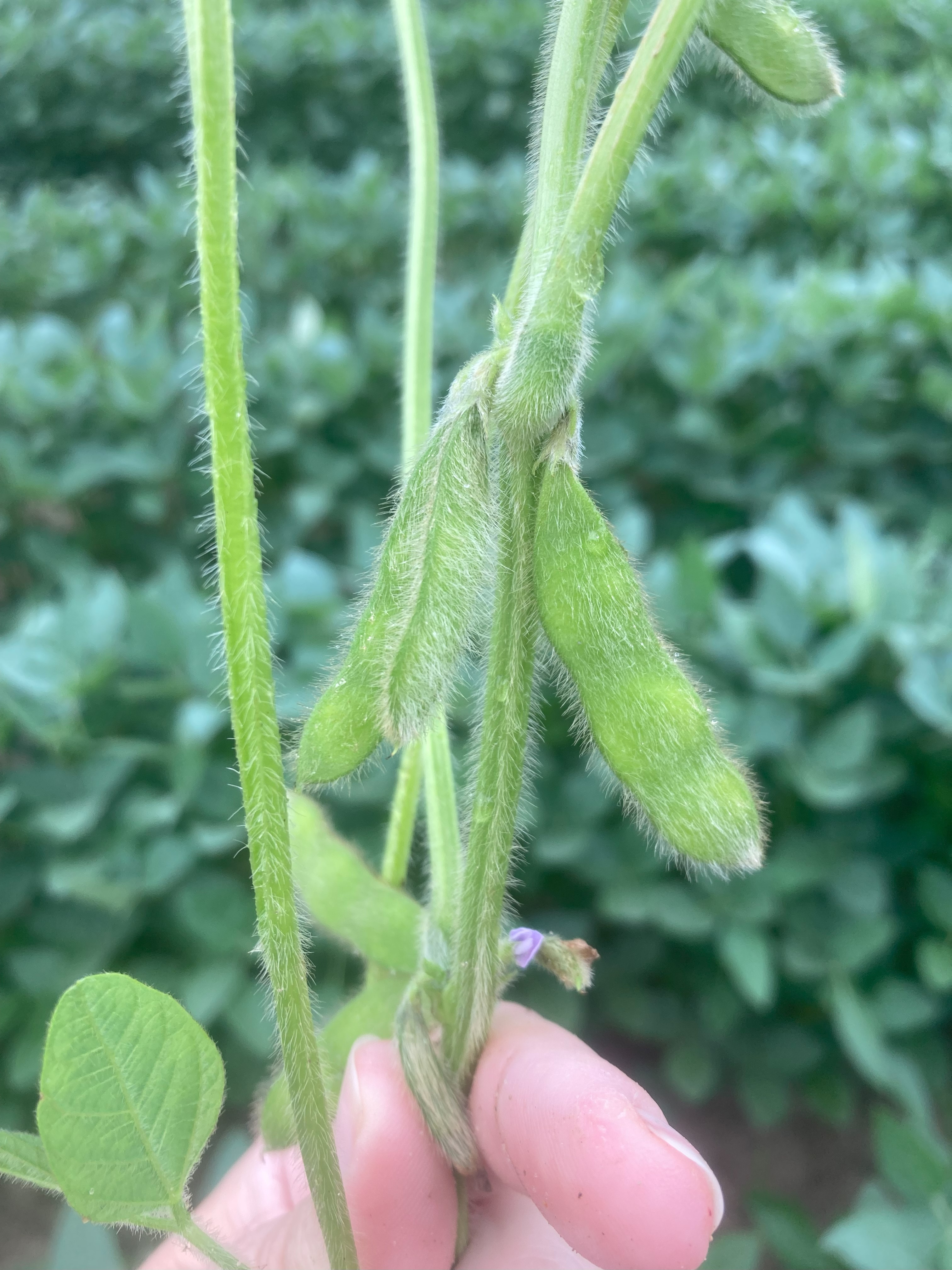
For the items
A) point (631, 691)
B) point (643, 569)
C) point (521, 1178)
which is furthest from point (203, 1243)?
point (643, 569)

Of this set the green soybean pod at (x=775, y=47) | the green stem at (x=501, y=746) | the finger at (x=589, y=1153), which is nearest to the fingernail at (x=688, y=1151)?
the finger at (x=589, y=1153)

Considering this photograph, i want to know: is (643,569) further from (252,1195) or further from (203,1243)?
(203,1243)

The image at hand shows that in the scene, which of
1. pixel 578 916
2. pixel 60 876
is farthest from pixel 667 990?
pixel 60 876

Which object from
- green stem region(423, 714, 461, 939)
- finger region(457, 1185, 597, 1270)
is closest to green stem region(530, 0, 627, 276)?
green stem region(423, 714, 461, 939)

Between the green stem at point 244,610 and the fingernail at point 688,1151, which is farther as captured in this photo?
the fingernail at point 688,1151

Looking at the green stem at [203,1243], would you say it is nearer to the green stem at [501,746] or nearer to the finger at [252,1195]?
the green stem at [501,746]
